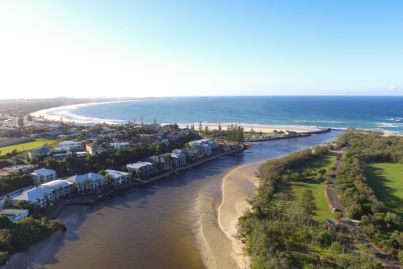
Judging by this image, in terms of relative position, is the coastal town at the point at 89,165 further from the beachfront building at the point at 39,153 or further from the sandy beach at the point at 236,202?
the sandy beach at the point at 236,202

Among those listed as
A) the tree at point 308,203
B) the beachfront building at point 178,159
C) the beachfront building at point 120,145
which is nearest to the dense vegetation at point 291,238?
the tree at point 308,203

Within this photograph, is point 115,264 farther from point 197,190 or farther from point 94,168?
point 94,168

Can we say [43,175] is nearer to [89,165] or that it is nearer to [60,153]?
[89,165]

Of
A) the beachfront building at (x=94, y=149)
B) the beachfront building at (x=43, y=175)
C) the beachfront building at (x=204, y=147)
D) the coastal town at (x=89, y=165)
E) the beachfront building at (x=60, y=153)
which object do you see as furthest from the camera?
the beachfront building at (x=204, y=147)

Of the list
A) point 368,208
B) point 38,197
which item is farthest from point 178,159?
point 368,208

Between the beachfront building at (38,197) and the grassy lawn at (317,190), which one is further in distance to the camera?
the beachfront building at (38,197)

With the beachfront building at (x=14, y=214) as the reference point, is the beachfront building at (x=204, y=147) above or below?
above
